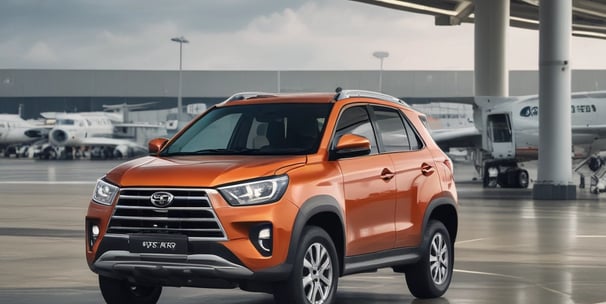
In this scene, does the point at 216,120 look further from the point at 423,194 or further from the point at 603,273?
the point at 603,273

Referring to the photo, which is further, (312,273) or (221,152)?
(221,152)

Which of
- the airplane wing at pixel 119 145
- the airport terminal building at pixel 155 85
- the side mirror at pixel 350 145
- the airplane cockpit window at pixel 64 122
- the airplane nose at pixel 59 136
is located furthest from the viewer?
the airport terminal building at pixel 155 85

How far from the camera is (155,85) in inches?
4889

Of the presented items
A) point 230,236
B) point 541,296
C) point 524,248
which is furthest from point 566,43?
point 230,236

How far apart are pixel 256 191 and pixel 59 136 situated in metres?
85.5

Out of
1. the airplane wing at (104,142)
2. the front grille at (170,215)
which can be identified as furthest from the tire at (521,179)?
the airplane wing at (104,142)

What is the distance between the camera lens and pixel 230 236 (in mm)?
9414

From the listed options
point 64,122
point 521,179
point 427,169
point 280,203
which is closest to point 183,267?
point 280,203

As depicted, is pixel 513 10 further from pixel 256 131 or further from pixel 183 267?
pixel 183 267

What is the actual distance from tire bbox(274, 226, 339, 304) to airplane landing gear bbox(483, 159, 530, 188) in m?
37.4

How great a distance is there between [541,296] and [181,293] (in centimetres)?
364

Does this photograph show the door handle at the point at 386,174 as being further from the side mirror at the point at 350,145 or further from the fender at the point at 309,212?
the fender at the point at 309,212

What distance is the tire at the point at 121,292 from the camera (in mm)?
10570

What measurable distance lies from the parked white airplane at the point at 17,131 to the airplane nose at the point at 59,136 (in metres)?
9.07
